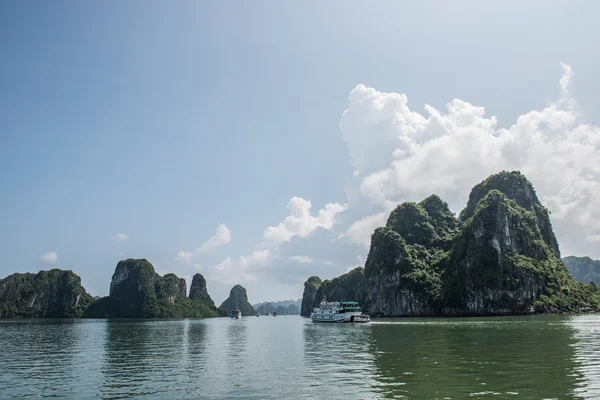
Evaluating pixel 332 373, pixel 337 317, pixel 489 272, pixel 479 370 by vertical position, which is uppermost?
pixel 489 272

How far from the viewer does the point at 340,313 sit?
396 ft

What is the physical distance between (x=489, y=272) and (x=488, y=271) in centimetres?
68

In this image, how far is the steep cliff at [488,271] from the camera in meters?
149

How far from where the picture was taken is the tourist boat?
384 ft

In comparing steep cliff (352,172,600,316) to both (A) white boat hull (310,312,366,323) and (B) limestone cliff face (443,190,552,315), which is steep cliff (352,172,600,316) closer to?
(B) limestone cliff face (443,190,552,315)

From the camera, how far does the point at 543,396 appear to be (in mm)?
18609

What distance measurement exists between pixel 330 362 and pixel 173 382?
42.0 feet

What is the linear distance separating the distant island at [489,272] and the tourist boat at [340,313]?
5290cm

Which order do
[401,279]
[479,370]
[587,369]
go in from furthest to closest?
[401,279] → [479,370] → [587,369]

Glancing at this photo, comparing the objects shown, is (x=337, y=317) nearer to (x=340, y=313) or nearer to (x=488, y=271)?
(x=340, y=313)

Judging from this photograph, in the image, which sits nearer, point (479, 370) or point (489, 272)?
point (479, 370)

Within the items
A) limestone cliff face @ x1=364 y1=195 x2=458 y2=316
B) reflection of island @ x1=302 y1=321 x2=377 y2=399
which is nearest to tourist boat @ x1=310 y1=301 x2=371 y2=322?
limestone cliff face @ x1=364 y1=195 x2=458 y2=316

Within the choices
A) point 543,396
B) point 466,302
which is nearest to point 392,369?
point 543,396

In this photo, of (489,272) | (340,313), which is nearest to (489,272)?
(489,272)
